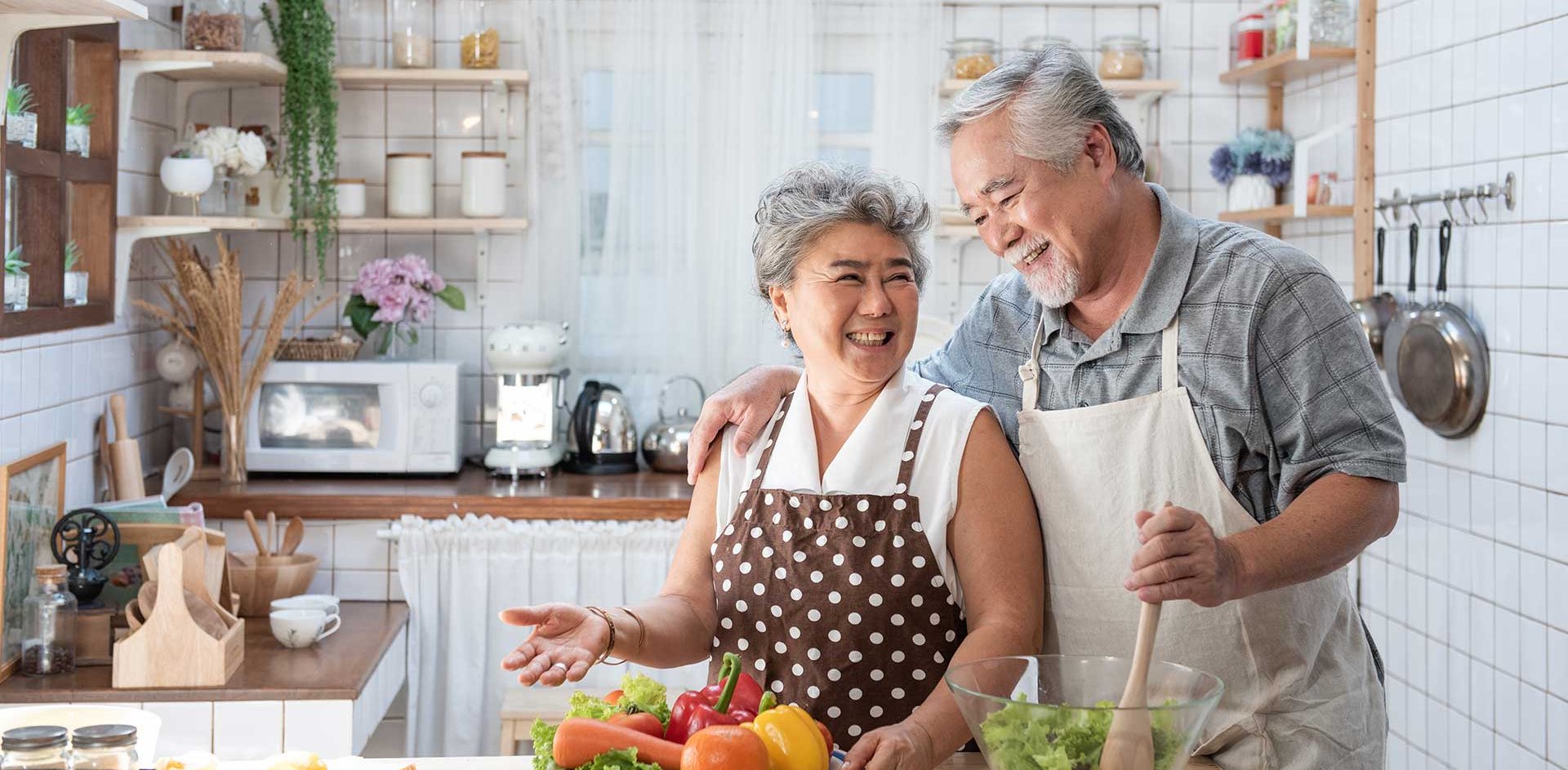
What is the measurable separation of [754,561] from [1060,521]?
374 millimetres

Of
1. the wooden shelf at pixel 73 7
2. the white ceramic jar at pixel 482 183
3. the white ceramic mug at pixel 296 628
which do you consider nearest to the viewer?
the wooden shelf at pixel 73 7

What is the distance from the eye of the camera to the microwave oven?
366 centimetres

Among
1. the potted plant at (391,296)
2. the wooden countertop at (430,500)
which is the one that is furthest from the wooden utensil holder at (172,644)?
the potted plant at (391,296)

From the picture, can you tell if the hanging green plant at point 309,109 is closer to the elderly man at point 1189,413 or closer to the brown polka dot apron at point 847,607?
the brown polka dot apron at point 847,607

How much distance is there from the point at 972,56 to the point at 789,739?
294 cm

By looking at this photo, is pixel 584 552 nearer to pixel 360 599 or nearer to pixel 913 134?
pixel 360 599

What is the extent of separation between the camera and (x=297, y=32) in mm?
3582

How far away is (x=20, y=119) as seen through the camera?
9.12 feet

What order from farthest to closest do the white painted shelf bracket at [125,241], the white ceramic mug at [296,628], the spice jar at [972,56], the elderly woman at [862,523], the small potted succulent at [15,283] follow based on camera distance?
the spice jar at [972,56] → the white painted shelf bracket at [125,241] → the white ceramic mug at [296,628] → the small potted succulent at [15,283] → the elderly woman at [862,523]

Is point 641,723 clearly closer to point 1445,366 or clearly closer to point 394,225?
point 1445,366

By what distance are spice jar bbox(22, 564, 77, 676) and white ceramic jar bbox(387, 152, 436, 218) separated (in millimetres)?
1444

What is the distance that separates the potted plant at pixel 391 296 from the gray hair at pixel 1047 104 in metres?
2.45

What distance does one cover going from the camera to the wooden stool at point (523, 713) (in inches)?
124

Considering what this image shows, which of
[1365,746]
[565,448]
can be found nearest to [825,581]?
[1365,746]
